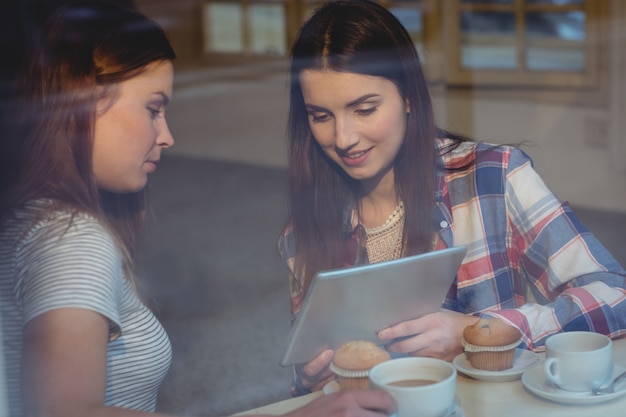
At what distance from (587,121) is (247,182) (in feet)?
3.83

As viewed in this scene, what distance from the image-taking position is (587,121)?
3.07m

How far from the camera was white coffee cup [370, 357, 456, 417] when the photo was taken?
86cm

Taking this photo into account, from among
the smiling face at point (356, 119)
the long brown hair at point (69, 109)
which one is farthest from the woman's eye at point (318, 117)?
the long brown hair at point (69, 109)

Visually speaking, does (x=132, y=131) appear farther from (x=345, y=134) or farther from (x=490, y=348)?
(x=490, y=348)

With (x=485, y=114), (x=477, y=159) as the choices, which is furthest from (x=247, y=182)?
(x=477, y=159)

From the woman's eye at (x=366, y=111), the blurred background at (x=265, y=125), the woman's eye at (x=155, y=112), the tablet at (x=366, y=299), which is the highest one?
the woman's eye at (x=155, y=112)

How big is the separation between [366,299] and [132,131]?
0.29 meters

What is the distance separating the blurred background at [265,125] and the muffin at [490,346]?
126 cm

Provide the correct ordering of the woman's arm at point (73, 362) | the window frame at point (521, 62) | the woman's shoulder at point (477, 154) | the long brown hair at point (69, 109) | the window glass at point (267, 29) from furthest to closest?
1. the window frame at point (521, 62)
2. the window glass at point (267, 29)
3. the woman's shoulder at point (477, 154)
4. the long brown hair at point (69, 109)
5. the woman's arm at point (73, 362)

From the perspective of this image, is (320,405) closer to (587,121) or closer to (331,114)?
(331,114)

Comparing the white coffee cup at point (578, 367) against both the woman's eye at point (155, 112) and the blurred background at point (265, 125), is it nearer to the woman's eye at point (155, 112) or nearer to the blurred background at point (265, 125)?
the woman's eye at point (155, 112)

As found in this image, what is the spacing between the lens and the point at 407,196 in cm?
128

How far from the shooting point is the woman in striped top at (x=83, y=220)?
860mm

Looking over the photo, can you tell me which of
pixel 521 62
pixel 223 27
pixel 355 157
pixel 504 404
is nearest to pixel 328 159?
pixel 355 157
